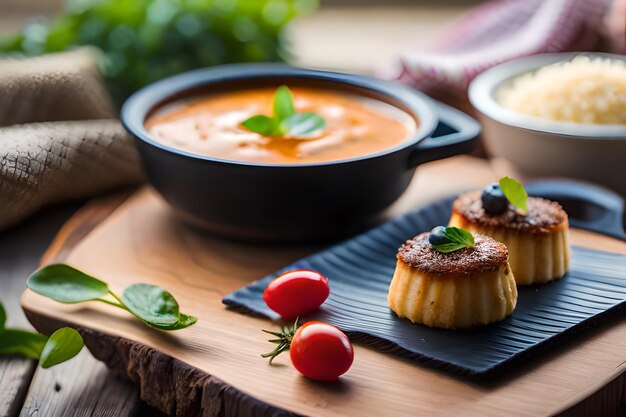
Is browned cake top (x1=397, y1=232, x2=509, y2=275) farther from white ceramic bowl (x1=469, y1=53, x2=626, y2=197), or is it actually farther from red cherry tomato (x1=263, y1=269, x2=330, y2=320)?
white ceramic bowl (x1=469, y1=53, x2=626, y2=197)

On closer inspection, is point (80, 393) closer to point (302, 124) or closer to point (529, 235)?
point (302, 124)

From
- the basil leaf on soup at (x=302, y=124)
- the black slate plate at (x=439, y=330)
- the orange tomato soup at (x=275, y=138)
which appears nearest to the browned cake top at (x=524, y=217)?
the black slate plate at (x=439, y=330)

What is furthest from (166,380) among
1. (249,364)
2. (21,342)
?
(21,342)

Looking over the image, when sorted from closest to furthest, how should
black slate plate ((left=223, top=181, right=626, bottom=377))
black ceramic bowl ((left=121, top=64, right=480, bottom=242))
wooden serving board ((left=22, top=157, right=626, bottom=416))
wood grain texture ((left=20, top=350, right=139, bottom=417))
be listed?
wooden serving board ((left=22, top=157, right=626, bottom=416)) < black slate plate ((left=223, top=181, right=626, bottom=377)) < wood grain texture ((left=20, top=350, right=139, bottom=417)) < black ceramic bowl ((left=121, top=64, right=480, bottom=242))

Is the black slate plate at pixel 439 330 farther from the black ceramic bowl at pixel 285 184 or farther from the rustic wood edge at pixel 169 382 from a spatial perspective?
the rustic wood edge at pixel 169 382

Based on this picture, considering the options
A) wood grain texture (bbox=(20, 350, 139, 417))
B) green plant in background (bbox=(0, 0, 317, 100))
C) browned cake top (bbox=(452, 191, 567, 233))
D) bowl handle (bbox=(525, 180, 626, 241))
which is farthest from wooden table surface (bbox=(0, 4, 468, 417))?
bowl handle (bbox=(525, 180, 626, 241))

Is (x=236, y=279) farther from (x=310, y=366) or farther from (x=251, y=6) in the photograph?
(x=251, y=6)
